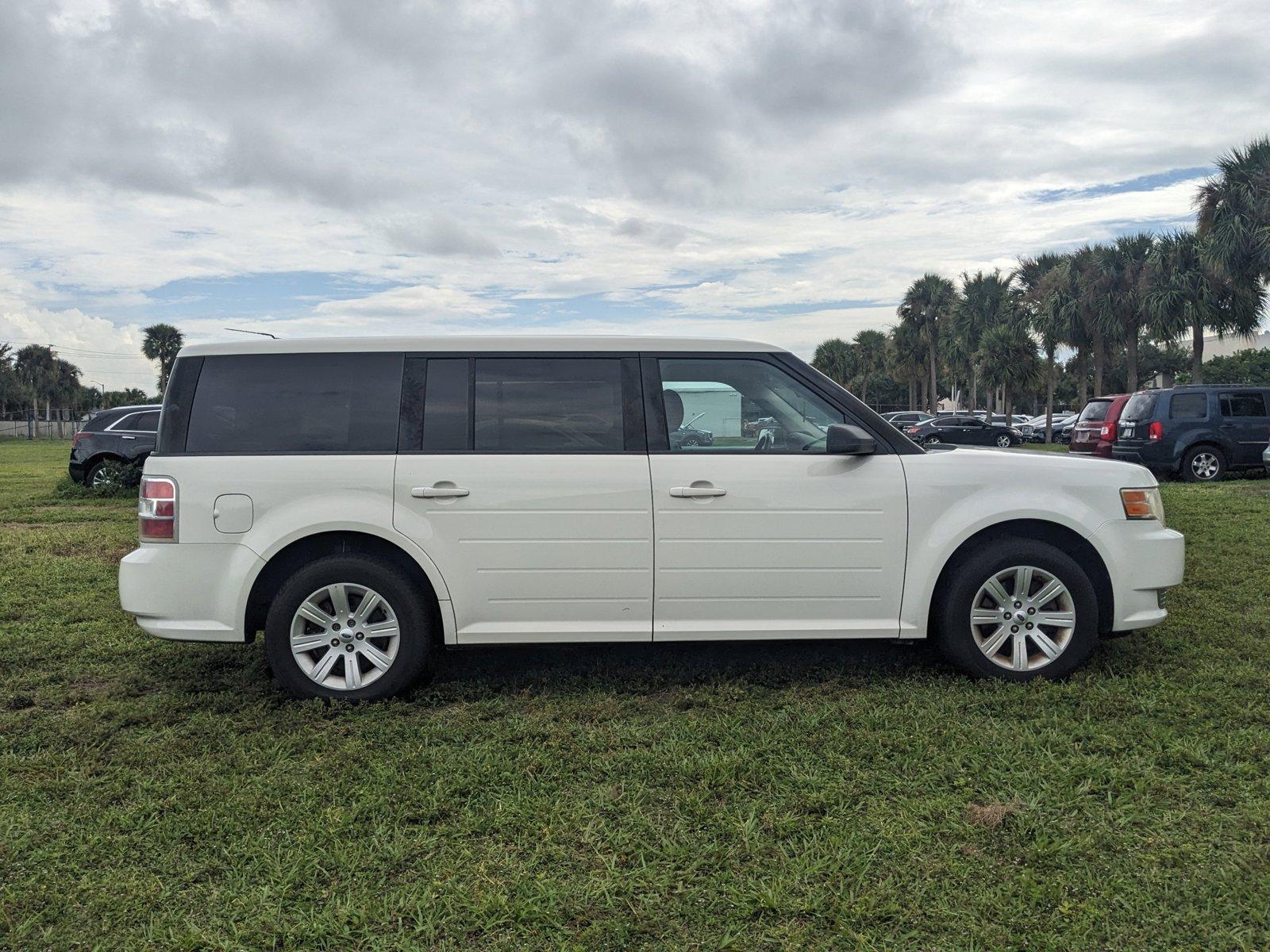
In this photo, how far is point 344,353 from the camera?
4.72 metres

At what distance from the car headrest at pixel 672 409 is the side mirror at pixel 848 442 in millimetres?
717

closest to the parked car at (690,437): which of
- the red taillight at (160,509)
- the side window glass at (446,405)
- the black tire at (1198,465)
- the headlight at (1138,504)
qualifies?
the side window glass at (446,405)

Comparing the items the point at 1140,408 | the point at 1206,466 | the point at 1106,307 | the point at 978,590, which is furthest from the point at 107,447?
the point at 1106,307

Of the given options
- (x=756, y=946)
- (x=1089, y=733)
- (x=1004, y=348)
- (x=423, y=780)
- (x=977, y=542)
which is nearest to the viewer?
(x=756, y=946)

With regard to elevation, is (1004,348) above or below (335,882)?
above

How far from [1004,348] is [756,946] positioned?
5120cm

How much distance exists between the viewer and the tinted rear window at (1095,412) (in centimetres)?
1733

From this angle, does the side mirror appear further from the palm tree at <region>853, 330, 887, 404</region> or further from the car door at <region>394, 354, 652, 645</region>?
the palm tree at <region>853, 330, 887, 404</region>

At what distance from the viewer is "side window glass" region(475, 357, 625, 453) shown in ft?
15.3

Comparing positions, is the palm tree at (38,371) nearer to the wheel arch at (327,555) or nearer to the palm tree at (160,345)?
the palm tree at (160,345)

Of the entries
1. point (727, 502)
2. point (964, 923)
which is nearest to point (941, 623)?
point (727, 502)

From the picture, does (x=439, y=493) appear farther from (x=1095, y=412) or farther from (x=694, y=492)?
(x=1095, y=412)

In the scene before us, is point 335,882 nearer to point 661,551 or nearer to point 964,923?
point 964,923

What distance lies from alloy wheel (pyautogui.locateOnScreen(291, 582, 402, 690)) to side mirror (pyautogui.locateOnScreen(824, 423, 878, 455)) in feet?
7.31
